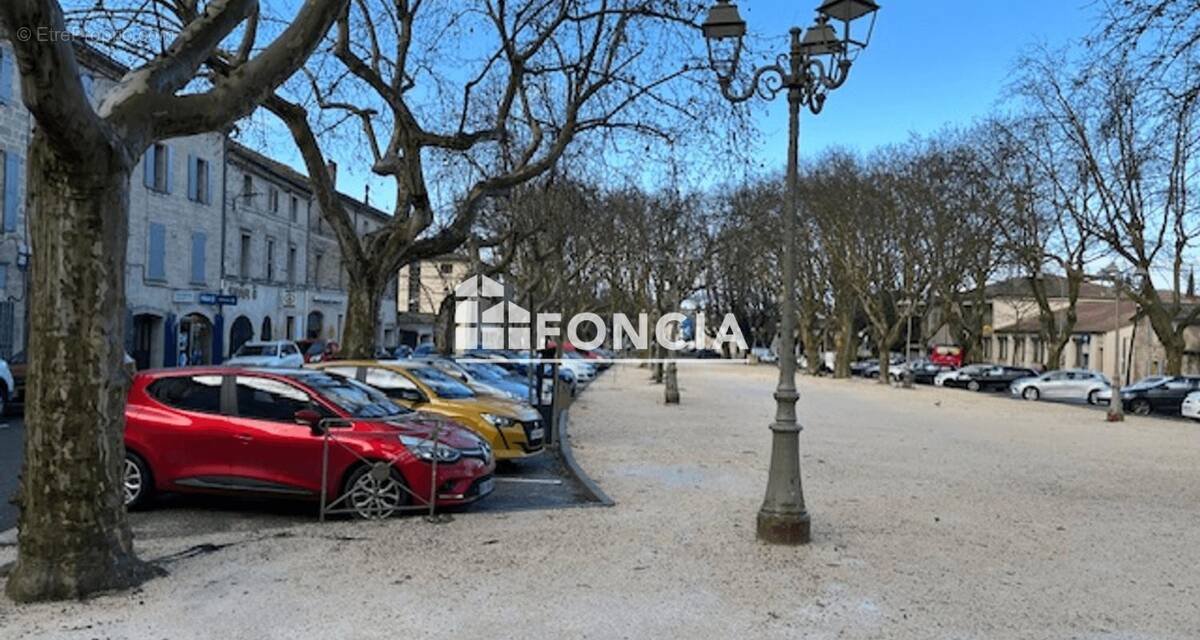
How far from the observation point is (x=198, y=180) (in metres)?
33.0

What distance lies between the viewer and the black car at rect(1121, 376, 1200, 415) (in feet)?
94.0

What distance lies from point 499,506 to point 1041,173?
91.1ft

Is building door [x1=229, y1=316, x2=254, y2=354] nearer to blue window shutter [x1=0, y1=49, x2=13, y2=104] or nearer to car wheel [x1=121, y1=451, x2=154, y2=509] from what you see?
blue window shutter [x1=0, y1=49, x2=13, y2=104]

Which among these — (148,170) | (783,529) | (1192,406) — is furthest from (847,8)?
(148,170)

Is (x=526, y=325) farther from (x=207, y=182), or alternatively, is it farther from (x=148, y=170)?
(x=148, y=170)

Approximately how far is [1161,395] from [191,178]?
31.6m

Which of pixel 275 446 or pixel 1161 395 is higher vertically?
pixel 275 446

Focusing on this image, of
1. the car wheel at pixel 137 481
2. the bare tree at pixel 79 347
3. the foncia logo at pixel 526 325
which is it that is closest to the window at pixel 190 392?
the car wheel at pixel 137 481

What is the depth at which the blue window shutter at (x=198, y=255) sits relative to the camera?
32.9 m

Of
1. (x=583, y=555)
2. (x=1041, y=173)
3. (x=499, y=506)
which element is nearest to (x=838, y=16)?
(x=583, y=555)

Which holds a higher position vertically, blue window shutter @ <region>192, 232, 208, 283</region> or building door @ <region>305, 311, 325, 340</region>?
blue window shutter @ <region>192, 232, 208, 283</region>

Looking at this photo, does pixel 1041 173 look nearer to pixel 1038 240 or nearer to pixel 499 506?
pixel 1038 240

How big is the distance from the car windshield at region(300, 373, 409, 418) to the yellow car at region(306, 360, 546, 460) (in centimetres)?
180

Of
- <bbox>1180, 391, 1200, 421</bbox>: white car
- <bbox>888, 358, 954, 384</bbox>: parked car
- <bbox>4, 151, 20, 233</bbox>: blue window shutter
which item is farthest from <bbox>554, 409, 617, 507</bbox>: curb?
<bbox>888, 358, 954, 384</bbox>: parked car
